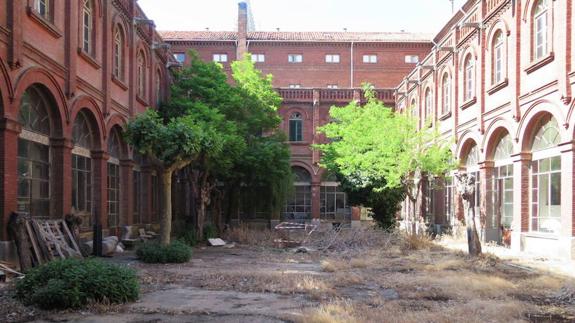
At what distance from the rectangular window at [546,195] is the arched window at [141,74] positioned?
15.3 meters

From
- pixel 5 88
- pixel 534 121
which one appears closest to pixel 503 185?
pixel 534 121

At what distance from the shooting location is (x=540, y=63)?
16891 millimetres

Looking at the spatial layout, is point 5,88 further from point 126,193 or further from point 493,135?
point 493,135

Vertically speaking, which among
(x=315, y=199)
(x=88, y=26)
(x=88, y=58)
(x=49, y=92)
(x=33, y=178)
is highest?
(x=88, y=26)

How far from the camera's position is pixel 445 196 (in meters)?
27.2

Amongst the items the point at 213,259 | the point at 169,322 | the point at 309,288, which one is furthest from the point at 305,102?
the point at 169,322

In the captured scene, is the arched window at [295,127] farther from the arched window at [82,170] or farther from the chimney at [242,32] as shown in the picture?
the arched window at [82,170]

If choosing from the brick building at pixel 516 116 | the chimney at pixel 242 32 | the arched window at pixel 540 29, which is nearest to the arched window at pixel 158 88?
the brick building at pixel 516 116

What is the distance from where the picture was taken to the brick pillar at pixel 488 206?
69.9 feet

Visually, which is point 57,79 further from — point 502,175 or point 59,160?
point 502,175

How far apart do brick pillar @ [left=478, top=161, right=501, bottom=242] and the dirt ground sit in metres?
5.45

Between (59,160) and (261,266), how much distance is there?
611cm

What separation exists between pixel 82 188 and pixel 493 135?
14431 mm

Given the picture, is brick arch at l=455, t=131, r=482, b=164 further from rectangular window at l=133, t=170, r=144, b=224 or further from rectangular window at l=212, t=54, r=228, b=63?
rectangular window at l=212, t=54, r=228, b=63
